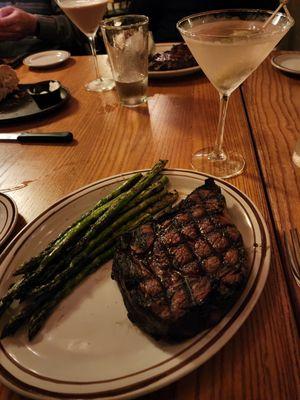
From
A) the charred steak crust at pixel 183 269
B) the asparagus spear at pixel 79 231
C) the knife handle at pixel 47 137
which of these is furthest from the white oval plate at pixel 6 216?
the knife handle at pixel 47 137

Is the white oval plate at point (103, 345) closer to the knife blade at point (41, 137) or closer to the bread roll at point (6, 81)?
the knife blade at point (41, 137)

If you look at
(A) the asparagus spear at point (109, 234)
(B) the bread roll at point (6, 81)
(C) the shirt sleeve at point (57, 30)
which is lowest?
(A) the asparagus spear at point (109, 234)

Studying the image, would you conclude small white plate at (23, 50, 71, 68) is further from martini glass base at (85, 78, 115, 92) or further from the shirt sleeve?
the shirt sleeve

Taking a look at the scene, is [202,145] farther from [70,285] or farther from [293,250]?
[70,285]

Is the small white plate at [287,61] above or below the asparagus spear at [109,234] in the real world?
above

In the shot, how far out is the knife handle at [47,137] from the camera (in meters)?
1.68

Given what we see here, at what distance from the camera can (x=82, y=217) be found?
3.63 feet

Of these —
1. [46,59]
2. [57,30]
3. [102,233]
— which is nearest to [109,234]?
[102,233]

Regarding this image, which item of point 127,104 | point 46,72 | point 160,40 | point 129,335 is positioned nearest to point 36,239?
point 129,335

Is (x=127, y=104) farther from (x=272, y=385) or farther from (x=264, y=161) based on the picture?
(x=272, y=385)

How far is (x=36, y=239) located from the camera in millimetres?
1061

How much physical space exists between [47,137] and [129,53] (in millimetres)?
661

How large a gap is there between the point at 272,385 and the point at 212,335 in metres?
0.16

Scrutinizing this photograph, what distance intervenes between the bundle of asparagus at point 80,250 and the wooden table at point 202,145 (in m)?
0.20
